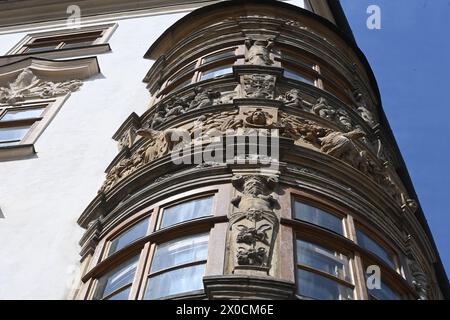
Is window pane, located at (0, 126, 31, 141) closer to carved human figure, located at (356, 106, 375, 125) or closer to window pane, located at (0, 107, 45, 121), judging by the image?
window pane, located at (0, 107, 45, 121)

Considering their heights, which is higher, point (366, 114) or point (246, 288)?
point (366, 114)

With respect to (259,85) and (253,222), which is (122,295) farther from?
(259,85)

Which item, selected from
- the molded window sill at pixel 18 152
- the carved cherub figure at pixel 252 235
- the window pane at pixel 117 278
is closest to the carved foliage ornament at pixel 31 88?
the molded window sill at pixel 18 152

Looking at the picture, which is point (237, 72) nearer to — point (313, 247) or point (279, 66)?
point (279, 66)

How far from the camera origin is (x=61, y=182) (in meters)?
11.1

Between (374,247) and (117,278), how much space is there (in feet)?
10.1

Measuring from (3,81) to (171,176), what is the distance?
8434 mm

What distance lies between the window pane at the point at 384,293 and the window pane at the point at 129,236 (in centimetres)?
273

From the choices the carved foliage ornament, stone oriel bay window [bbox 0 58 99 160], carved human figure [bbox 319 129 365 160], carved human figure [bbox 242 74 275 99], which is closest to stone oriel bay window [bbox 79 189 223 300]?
carved human figure [bbox 319 129 365 160]

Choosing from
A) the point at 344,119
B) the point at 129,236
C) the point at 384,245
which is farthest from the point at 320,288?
the point at 344,119

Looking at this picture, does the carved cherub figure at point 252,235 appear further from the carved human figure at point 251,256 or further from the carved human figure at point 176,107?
the carved human figure at point 176,107

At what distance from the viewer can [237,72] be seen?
37.8ft

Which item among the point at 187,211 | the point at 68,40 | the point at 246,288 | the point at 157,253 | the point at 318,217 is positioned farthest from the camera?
the point at 68,40
